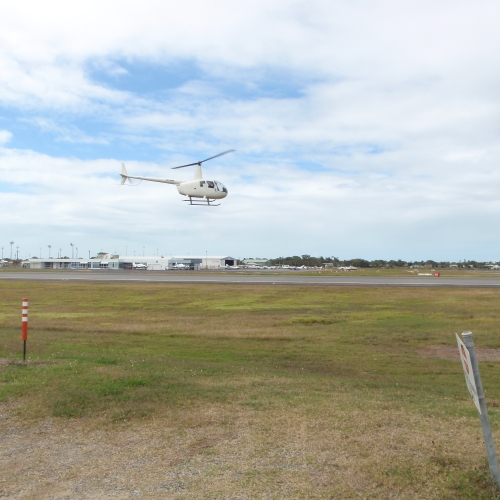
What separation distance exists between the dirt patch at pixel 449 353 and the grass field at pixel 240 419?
0.21 ft

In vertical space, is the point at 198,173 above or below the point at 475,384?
above

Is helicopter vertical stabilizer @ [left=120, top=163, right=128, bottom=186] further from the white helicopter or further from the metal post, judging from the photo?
the metal post

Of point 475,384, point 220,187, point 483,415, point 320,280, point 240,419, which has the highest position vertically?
point 220,187

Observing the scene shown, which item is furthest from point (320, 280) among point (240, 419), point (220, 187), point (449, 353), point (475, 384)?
point (475, 384)

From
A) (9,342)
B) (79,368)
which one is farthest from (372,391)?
(9,342)

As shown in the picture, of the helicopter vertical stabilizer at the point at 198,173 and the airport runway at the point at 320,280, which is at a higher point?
the helicopter vertical stabilizer at the point at 198,173

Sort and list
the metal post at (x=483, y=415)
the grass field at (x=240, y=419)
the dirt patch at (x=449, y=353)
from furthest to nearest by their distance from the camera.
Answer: the dirt patch at (x=449, y=353) → the grass field at (x=240, y=419) → the metal post at (x=483, y=415)

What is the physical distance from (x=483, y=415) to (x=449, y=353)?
40.0 ft

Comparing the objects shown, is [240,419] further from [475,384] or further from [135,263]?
[135,263]

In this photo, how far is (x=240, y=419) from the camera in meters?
7.05

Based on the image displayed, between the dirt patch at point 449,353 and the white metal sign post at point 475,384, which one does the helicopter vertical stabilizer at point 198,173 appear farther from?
the white metal sign post at point 475,384

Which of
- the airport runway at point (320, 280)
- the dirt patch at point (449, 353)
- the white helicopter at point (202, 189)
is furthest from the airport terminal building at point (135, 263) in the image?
the dirt patch at point (449, 353)

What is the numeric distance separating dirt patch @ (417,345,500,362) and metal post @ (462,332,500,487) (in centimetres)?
1080

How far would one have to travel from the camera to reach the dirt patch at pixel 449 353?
49.8 feet
